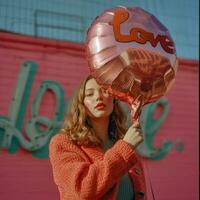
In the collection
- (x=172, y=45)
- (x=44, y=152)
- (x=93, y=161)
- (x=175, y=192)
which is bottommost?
(x=175, y=192)

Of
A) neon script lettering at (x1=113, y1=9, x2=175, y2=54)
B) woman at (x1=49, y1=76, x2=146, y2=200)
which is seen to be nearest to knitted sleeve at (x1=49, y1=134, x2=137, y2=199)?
woman at (x1=49, y1=76, x2=146, y2=200)

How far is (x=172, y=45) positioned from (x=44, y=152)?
81.9 inches

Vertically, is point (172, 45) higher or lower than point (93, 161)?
higher

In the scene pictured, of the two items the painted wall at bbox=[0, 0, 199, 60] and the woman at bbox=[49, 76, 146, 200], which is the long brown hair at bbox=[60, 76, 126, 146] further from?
the painted wall at bbox=[0, 0, 199, 60]

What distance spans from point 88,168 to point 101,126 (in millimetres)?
227

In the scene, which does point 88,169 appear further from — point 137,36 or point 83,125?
point 137,36

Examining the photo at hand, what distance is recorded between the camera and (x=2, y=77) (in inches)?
134

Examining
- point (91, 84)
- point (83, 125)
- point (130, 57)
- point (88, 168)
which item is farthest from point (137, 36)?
point (88, 168)

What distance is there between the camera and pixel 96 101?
1407 mm

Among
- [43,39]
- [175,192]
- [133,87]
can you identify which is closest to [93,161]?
[133,87]

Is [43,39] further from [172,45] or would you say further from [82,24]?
[172,45]

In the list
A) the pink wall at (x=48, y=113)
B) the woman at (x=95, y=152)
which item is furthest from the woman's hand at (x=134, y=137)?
the pink wall at (x=48, y=113)

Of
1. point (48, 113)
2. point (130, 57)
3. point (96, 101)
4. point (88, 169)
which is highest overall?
point (130, 57)

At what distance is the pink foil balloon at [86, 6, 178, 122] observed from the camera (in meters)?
1.38
